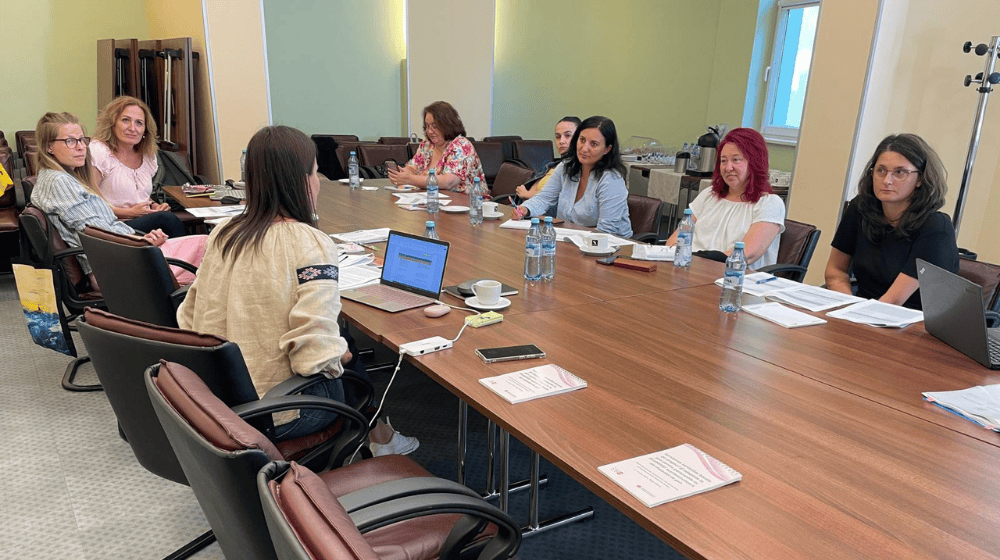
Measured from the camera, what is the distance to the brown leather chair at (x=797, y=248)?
324 centimetres

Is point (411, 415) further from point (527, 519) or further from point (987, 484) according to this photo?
point (987, 484)

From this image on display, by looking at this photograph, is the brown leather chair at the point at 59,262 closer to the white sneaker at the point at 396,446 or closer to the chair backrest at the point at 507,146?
the white sneaker at the point at 396,446

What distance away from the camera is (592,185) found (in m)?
3.88

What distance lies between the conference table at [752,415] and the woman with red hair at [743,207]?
31.0 inches

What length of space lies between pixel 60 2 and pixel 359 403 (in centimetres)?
690

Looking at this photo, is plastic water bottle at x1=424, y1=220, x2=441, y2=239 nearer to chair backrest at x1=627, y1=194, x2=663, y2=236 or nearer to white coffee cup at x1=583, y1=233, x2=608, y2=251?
white coffee cup at x1=583, y1=233, x2=608, y2=251

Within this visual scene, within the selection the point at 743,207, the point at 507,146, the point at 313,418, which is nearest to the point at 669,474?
the point at 313,418

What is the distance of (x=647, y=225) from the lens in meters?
3.84

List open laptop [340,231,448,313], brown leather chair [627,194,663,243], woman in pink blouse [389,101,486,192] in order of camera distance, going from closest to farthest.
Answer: open laptop [340,231,448,313] → brown leather chair [627,194,663,243] → woman in pink blouse [389,101,486,192]

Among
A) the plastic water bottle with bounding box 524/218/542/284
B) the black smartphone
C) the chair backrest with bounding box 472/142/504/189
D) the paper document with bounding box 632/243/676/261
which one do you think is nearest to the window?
the chair backrest with bounding box 472/142/504/189

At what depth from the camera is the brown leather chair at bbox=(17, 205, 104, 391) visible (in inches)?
116

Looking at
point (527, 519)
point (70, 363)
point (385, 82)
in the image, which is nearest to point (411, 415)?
point (527, 519)

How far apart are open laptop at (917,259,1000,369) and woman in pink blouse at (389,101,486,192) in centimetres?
321

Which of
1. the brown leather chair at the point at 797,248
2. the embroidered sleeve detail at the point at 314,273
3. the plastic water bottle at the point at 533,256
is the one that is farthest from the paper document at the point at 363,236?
the brown leather chair at the point at 797,248
